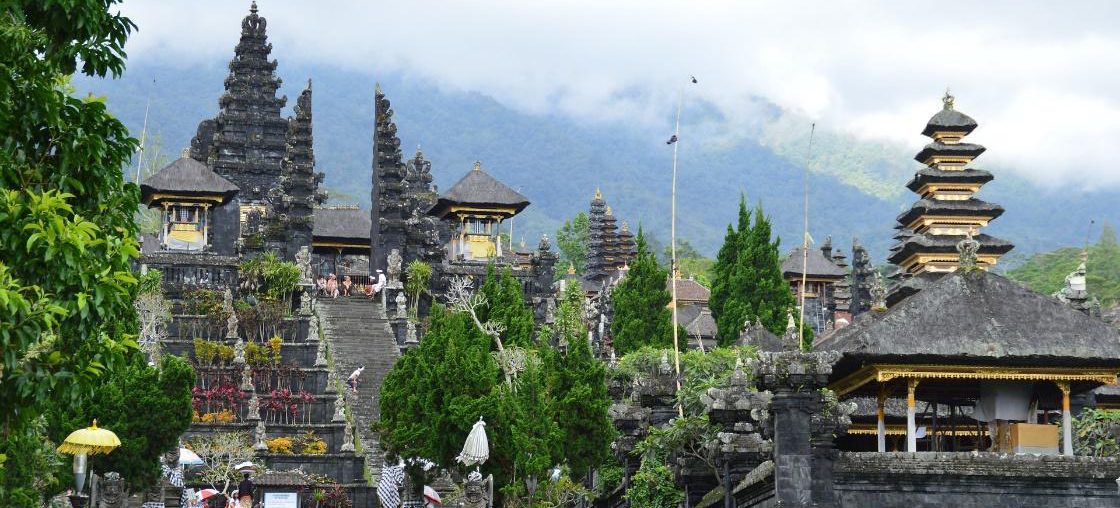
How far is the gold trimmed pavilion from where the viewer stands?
26.9 meters

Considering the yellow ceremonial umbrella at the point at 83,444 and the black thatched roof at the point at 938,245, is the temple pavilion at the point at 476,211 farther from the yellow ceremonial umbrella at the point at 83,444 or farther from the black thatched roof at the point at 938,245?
the yellow ceremonial umbrella at the point at 83,444

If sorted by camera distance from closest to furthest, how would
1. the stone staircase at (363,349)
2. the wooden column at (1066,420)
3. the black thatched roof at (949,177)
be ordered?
the wooden column at (1066,420), the stone staircase at (363,349), the black thatched roof at (949,177)

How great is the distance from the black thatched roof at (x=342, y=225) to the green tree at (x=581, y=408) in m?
32.7

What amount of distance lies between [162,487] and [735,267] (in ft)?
89.8

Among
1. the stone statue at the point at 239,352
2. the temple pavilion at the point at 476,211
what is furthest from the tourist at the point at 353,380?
the temple pavilion at the point at 476,211

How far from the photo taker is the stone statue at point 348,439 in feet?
141

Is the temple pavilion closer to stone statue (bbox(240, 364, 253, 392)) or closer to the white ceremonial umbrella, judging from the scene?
stone statue (bbox(240, 364, 253, 392))

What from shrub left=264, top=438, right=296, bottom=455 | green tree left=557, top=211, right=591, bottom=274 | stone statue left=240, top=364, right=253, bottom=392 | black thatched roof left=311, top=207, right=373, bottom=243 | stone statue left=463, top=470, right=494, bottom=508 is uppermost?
green tree left=557, top=211, right=591, bottom=274

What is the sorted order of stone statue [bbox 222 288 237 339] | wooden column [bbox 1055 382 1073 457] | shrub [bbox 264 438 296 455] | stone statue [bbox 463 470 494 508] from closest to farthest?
wooden column [bbox 1055 382 1073 457] → stone statue [bbox 463 470 494 508] → shrub [bbox 264 438 296 455] → stone statue [bbox 222 288 237 339]

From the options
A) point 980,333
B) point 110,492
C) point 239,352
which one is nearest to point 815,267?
point 239,352

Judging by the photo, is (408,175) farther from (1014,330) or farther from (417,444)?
(1014,330)

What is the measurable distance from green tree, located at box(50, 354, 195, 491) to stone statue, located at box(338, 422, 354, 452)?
664cm

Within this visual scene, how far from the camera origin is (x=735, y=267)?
201ft

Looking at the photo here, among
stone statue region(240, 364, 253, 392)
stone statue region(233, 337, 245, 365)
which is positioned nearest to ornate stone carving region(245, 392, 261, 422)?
stone statue region(240, 364, 253, 392)
